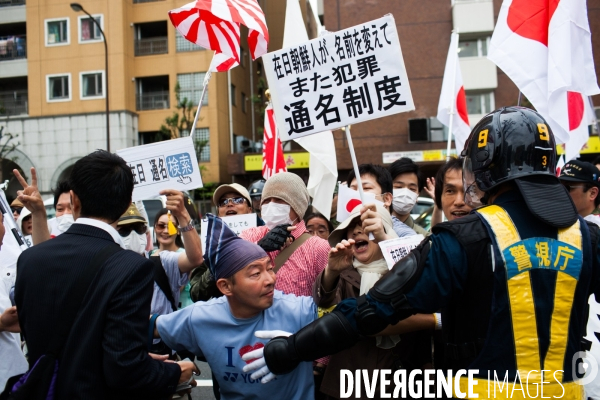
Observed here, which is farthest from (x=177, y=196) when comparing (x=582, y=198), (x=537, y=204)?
(x=582, y=198)

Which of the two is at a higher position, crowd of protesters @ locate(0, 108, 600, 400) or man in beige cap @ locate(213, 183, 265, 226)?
man in beige cap @ locate(213, 183, 265, 226)

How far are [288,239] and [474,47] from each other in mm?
23756

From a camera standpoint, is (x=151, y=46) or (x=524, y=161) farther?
(x=151, y=46)

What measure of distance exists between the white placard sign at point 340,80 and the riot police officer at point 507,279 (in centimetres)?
127

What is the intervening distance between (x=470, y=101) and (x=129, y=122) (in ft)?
56.8

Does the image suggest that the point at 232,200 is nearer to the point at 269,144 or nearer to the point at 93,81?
the point at 269,144

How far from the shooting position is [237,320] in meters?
2.70

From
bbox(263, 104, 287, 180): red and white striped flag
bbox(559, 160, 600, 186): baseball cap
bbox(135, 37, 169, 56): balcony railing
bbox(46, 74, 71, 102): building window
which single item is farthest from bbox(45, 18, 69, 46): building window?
bbox(559, 160, 600, 186): baseball cap

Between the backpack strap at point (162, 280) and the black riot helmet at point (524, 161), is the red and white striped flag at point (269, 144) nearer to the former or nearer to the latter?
the backpack strap at point (162, 280)

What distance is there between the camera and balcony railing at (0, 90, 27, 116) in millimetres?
28969

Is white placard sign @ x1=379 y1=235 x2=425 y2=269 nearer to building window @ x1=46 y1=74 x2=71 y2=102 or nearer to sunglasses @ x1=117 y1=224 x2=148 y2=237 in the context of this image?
sunglasses @ x1=117 y1=224 x2=148 y2=237

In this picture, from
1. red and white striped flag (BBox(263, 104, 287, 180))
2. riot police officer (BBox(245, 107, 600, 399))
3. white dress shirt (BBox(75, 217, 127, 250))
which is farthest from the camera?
red and white striped flag (BBox(263, 104, 287, 180))

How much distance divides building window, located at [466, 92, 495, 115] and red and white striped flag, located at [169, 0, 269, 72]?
20821 millimetres

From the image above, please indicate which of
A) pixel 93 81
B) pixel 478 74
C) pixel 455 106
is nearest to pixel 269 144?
pixel 455 106
